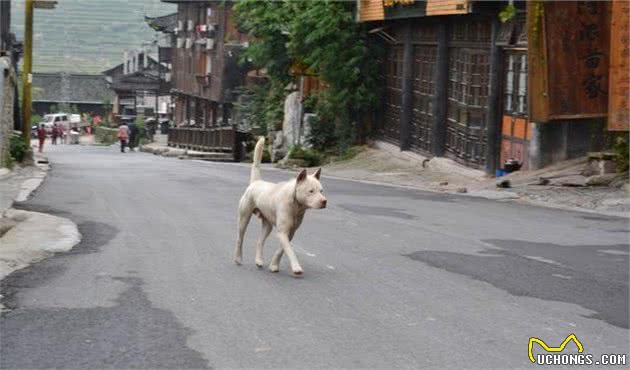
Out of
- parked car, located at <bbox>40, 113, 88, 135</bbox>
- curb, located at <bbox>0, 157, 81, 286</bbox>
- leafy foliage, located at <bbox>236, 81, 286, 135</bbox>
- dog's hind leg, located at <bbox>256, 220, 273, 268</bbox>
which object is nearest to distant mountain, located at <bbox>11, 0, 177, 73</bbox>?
parked car, located at <bbox>40, 113, 88, 135</bbox>

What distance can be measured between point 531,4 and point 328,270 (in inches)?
460

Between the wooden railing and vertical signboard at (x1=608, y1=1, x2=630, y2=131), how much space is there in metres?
27.1

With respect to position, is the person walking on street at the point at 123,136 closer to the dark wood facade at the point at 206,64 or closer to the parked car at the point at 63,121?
the dark wood facade at the point at 206,64

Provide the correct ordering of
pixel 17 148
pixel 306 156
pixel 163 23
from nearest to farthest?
pixel 17 148
pixel 306 156
pixel 163 23

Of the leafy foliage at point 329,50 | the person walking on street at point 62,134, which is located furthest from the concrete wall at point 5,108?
the person walking on street at point 62,134

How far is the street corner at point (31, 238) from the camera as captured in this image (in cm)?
1178

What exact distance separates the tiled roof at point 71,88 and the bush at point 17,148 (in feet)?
181

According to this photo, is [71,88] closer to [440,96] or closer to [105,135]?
[105,135]

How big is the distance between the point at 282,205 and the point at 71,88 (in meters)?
81.8

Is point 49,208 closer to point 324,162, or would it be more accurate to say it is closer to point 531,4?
point 531,4

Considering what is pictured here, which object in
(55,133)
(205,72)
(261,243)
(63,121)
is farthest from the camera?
(63,121)

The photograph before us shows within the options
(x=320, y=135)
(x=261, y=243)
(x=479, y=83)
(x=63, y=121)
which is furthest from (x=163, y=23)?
(x=261, y=243)

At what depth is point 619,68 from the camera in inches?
846

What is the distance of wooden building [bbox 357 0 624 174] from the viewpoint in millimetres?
22312
